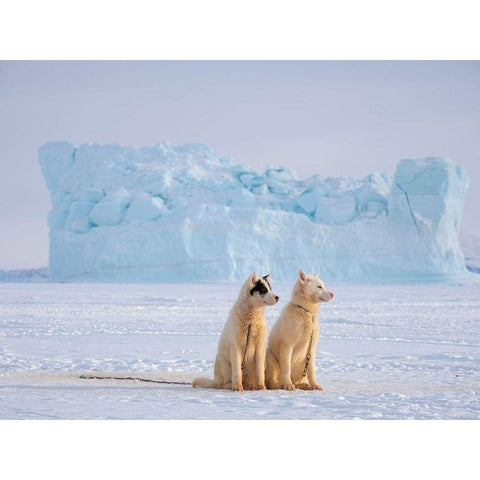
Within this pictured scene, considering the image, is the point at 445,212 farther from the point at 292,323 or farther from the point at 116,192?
the point at 292,323

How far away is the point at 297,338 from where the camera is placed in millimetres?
4883

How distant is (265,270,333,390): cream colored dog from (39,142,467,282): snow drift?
18594 millimetres

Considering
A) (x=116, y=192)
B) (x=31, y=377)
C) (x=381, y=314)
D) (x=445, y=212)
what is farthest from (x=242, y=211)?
(x=31, y=377)

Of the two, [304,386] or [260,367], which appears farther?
[304,386]

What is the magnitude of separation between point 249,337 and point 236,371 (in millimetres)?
258

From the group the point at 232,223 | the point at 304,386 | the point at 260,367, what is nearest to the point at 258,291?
the point at 260,367

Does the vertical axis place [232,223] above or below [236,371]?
above

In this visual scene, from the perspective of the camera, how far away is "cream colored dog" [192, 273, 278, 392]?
4.80 m

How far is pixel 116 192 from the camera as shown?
82.3 ft

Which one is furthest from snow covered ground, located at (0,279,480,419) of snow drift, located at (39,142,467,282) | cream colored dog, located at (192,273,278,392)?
snow drift, located at (39,142,467,282)

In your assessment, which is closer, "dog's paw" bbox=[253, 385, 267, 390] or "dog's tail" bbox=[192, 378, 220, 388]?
"dog's paw" bbox=[253, 385, 267, 390]

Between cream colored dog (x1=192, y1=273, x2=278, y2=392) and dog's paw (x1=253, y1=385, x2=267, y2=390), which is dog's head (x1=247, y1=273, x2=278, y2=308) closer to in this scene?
cream colored dog (x1=192, y1=273, x2=278, y2=392)

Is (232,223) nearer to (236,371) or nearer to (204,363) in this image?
(204,363)

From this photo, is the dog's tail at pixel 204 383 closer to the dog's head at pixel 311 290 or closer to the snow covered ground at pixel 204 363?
the snow covered ground at pixel 204 363
